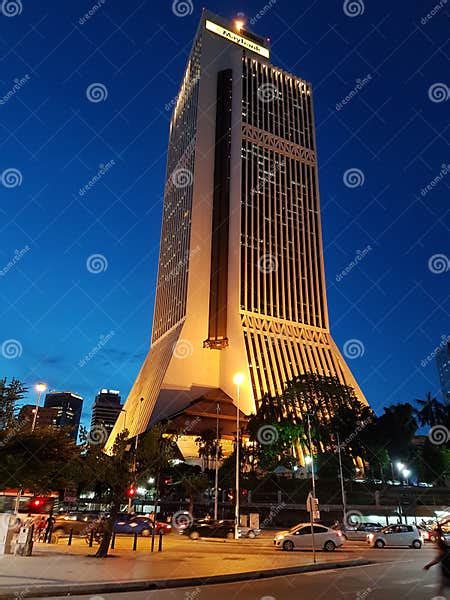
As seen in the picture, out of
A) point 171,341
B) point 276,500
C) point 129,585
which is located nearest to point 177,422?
point 171,341

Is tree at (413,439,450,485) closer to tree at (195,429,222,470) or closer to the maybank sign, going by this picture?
tree at (195,429,222,470)

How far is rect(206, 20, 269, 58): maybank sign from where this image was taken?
102 meters

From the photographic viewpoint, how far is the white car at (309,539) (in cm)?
2511

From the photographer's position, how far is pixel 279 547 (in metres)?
26.3

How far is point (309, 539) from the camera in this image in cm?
2583

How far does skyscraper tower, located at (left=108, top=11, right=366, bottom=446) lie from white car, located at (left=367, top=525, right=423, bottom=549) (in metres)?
41.1

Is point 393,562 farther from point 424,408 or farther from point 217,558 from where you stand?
point 424,408

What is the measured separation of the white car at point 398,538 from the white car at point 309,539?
5.07 m

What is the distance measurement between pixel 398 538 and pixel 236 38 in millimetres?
102907

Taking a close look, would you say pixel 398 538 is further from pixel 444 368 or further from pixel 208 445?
pixel 444 368

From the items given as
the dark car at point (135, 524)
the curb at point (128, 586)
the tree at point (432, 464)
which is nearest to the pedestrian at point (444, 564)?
the curb at point (128, 586)

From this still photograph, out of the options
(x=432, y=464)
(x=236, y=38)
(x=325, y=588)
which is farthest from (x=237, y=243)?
(x=325, y=588)

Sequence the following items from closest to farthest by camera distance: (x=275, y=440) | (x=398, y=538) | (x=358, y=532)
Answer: (x=398, y=538)
(x=358, y=532)
(x=275, y=440)

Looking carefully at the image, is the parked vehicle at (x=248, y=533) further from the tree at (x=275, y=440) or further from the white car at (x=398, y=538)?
the tree at (x=275, y=440)
